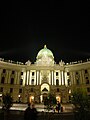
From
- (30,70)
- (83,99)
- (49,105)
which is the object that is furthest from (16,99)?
(83,99)

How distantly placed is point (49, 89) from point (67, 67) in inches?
519

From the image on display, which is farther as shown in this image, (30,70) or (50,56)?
(50,56)

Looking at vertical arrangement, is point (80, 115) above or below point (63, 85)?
below

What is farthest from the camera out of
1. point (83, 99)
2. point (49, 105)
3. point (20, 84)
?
point (20, 84)

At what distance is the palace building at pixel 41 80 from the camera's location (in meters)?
62.6

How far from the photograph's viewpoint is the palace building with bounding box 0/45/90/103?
62.6 m

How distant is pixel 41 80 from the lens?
2594 inches

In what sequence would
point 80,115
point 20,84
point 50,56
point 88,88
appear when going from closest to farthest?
point 80,115 → point 88,88 → point 20,84 → point 50,56

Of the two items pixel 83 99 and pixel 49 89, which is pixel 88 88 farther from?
pixel 83 99

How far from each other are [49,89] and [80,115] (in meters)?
47.3

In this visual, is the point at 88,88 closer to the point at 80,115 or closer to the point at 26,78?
the point at 26,78

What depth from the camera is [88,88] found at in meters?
61.9

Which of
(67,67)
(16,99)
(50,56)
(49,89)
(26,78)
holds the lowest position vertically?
A: (16,99)

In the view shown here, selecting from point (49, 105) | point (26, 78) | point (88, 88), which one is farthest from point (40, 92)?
point (49, 105)
